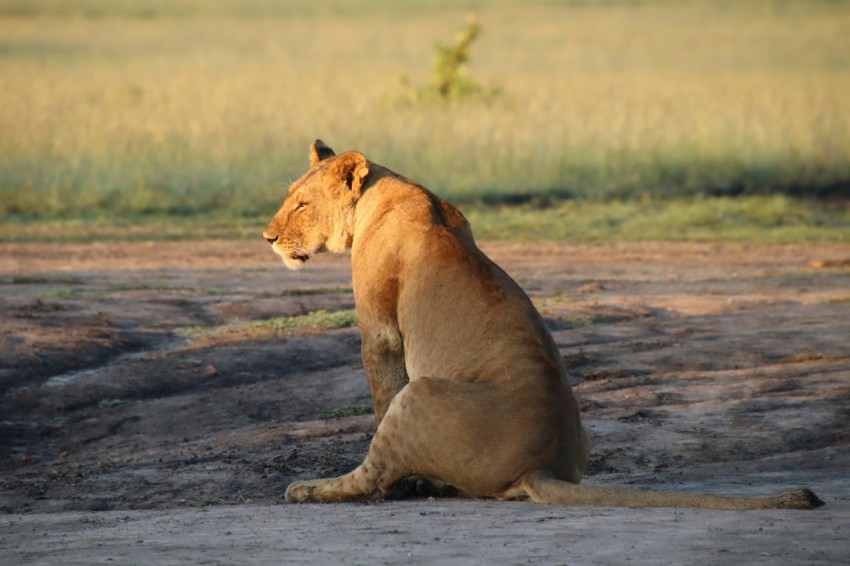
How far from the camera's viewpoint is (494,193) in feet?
61.4

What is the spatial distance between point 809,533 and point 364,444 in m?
2.76

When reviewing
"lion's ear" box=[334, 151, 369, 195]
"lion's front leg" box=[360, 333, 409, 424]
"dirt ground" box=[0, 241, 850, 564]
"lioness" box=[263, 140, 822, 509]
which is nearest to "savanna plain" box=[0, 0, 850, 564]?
"dirt ground" box=[0, 241, 850, 564]

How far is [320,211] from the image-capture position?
641cm

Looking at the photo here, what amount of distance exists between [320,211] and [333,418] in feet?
5.28

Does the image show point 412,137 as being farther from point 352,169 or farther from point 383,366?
point 383,366

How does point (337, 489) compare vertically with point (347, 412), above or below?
above

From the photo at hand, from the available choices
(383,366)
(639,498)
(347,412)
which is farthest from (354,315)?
(639,498)

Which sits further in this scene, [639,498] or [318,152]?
[318,152]

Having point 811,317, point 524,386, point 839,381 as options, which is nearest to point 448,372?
point 524,386

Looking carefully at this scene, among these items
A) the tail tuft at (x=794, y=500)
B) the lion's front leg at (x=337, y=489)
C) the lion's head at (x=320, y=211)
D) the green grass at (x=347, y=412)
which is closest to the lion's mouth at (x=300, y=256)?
the lion's head at (x=320, y=211)

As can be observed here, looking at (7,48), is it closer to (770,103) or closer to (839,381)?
(770,103)

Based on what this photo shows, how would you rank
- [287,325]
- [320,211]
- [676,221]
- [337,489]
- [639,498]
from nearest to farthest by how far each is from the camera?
[639,498]
[337,489]
[320,211]
[287,325]
[676,221]

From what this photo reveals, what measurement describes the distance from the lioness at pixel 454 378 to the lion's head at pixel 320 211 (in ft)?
0.44

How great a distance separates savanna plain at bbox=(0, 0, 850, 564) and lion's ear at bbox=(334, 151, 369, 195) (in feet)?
4.06
